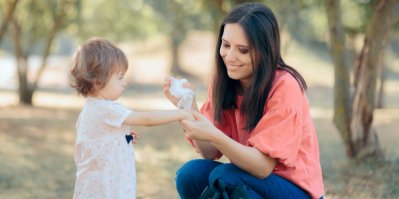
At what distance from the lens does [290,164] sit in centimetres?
288

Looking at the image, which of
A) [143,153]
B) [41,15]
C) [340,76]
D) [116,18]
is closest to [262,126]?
[340,76]

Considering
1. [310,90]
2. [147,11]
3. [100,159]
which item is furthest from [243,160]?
[147,11]

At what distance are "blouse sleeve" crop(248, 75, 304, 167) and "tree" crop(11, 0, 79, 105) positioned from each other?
42.5ft

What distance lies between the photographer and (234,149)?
2.82 metres

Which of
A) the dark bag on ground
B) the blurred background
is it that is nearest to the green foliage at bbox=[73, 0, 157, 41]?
the blurred background

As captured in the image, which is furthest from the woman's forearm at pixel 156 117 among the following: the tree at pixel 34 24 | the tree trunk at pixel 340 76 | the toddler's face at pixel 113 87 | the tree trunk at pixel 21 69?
the tree trunk at pixel 21 69

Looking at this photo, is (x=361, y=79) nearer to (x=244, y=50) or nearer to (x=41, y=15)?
(x=244, y=50)

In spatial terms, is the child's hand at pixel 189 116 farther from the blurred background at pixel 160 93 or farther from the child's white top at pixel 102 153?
the blurred background at pixel 160 93

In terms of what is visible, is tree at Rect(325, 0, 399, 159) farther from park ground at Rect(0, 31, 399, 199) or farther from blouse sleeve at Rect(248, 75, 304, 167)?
blouse sleeve at Rect(248, 75, 304, 167)

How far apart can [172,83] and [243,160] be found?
612 millimetres

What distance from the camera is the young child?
119 inches

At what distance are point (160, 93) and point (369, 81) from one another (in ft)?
55.8

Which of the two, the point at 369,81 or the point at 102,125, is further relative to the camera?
the point at 369,81

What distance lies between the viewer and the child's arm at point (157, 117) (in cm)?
291
